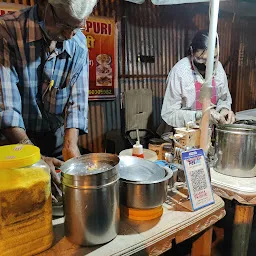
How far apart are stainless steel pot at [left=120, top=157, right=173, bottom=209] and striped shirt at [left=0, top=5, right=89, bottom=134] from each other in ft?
2.33

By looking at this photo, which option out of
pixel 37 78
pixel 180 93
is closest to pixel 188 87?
pixel 180 93

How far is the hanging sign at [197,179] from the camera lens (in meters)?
1.12

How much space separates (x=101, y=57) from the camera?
Result: 387 centimetres

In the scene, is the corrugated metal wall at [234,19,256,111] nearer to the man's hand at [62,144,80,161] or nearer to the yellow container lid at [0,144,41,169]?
the man's hand at [62,144,80,161]

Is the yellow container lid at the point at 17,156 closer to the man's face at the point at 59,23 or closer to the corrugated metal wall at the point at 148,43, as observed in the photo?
the man's face at the point at 59,23

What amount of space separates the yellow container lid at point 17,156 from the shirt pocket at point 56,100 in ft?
2.55

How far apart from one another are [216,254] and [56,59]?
184 cm

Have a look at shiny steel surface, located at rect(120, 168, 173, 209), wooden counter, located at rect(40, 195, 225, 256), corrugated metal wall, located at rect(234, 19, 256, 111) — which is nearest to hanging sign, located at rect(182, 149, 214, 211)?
wooden counter, located at rect(40, 195, 225, 256)

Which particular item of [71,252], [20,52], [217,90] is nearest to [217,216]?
[71,252]

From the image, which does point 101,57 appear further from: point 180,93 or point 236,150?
point 236,150

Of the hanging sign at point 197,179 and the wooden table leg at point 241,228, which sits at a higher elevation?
the hanging sign at point 197,179

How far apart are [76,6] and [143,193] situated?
34.8 inches

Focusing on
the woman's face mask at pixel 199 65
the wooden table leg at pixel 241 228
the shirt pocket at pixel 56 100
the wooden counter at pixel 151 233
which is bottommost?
the wooden table leg at pixel 241 228

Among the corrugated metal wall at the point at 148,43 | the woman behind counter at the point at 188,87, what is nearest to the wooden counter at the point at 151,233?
the woman behind counter at the point at 188,87
